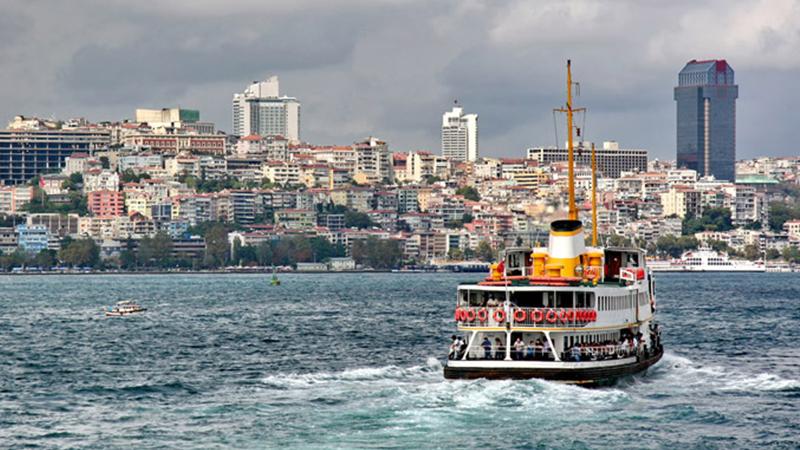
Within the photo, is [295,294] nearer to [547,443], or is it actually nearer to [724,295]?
[724,295]

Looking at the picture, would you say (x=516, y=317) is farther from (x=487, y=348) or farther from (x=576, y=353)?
(x=576, y=353)

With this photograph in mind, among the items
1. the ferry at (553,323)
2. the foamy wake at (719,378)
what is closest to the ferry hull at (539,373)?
the ferry at (553,323)

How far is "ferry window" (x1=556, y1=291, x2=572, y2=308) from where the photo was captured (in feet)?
155

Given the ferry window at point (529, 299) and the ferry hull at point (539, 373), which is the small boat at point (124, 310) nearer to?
the ferry window at point (529, 299)

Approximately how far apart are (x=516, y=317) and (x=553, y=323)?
0.98 metres

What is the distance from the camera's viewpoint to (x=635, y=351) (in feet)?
163

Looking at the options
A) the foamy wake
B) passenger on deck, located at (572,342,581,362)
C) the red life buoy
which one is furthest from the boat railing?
the foamy wake

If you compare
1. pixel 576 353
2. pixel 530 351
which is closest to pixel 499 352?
pixel 530 351

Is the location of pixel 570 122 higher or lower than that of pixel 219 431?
higher

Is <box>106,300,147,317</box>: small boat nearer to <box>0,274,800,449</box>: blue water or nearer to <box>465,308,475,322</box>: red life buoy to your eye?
<box>0,274,800,449</box>: blue water

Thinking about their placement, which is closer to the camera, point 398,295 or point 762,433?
point 762,433

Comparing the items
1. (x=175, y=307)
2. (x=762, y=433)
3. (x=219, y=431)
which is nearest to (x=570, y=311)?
(x=762, y=433)

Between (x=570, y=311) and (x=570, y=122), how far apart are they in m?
8.65

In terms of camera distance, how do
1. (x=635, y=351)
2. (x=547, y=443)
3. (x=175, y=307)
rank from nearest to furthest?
(x=547, y=443) → (x=635, y=351) → (x=175, y=307)
